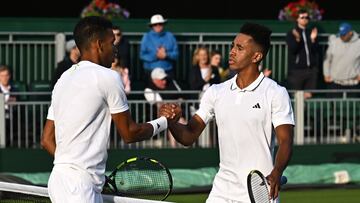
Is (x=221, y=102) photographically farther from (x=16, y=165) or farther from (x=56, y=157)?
(x=16, y=165)

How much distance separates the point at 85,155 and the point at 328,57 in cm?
1111

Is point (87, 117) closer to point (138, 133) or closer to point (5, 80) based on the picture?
point (138, 133)

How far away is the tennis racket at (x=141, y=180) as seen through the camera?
7.42 m

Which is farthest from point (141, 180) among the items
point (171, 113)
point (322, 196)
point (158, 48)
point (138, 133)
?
point (158, 48)

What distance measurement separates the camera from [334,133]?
647 inches

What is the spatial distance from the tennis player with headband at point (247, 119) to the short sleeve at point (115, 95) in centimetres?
91

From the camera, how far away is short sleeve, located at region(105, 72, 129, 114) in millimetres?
6613

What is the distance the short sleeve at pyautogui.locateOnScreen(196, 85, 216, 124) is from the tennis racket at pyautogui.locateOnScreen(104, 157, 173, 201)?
0.50 metres

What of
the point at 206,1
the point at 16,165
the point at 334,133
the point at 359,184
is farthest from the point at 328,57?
the point at 16,165

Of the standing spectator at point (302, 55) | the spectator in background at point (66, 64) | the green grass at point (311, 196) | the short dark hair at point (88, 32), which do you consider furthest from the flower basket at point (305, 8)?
the short dark hair at point (88, 32)

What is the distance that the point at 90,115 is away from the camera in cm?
664

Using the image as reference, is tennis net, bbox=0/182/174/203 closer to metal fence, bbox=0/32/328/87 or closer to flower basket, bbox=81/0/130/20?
metal fence, bbox=0/32/328/87

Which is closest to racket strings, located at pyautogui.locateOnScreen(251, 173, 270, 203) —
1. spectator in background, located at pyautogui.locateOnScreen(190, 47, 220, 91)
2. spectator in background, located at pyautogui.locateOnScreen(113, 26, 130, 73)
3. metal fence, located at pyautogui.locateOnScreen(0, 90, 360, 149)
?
metal fence, located at pyautogui.locateOnScreen(0, 90, 360, 149)

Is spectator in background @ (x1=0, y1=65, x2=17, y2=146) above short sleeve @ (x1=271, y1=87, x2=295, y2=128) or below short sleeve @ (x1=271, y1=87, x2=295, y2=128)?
below
